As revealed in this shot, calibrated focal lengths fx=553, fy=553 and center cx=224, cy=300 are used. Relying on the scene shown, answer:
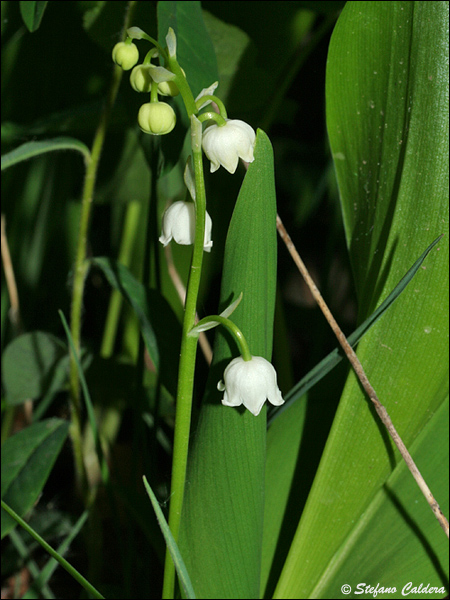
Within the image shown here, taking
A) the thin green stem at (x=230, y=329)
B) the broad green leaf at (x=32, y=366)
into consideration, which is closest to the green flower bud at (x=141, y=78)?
the thin green stem at (x=230, y=329)

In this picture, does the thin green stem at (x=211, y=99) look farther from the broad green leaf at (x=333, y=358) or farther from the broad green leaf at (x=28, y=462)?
the broad green leaf at (x=28, y=462)

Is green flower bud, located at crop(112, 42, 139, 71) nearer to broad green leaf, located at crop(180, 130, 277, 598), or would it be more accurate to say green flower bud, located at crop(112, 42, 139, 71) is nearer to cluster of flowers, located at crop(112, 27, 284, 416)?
cluster of flowers, located at crop(112, 27, 284, 416)

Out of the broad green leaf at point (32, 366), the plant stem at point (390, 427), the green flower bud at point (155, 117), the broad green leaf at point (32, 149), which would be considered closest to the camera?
the green flower bud at point (155, 117)

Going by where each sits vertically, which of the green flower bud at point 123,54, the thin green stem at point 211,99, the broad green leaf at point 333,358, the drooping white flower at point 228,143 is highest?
the green flower bud at point 123,54

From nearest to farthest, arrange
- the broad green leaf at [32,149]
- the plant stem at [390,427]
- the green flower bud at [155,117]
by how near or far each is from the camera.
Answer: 1. the green flower bud at [155,117]
2. the plant stem at [390,427]
3. the broad green leaf at [32,149]

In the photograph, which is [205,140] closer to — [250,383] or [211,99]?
[211,99]

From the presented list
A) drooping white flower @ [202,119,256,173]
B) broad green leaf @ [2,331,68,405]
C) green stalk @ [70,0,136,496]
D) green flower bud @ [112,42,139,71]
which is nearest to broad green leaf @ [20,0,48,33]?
green stalk @ [70,0,136,496]

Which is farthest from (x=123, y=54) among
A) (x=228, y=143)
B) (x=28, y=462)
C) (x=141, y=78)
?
(x=28, y=462)
